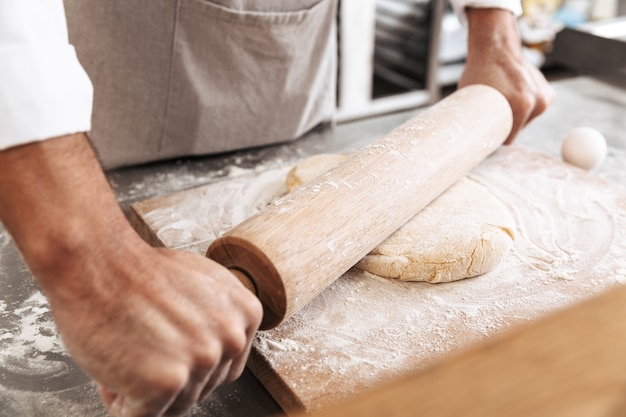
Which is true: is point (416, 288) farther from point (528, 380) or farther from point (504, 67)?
point (504, 67)

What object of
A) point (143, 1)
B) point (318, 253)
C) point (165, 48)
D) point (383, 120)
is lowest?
point (383, 120)

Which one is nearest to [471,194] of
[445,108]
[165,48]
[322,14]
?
[445,108]

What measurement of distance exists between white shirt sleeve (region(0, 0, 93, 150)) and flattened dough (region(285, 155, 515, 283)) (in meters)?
0.56

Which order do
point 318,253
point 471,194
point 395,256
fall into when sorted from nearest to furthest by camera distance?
point 318,253 → point 395,256 → point 471,194

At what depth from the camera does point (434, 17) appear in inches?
104

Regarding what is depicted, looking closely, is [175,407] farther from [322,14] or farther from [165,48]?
[322,14]

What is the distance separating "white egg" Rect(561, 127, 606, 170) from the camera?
1.48 metres

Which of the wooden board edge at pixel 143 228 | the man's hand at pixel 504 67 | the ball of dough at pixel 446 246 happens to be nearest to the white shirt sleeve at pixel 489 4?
the man's hand at pixel 504 67

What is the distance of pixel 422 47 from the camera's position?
9.12 ft

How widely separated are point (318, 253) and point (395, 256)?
0.68 feet

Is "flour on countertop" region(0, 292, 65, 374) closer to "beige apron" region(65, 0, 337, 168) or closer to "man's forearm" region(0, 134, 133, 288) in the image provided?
"man's forearm" region(0, 134, 133, 288)

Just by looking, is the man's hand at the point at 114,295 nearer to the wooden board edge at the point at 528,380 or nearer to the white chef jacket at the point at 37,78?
the white chef jacket at the point at 37,78

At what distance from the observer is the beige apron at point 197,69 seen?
1.33m

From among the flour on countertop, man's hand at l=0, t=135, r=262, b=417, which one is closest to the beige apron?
the flour on countertop
